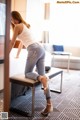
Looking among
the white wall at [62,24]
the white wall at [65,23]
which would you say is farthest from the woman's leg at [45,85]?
the white wall at [65,23]

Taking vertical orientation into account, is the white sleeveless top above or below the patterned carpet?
above

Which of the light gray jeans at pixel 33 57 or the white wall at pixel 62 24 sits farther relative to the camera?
the white wall at pixel 62 24

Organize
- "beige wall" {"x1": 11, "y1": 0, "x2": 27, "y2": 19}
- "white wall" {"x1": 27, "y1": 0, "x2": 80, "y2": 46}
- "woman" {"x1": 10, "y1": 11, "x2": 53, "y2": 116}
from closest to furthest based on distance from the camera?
"woman" {"x1": 10, "y1": 11, "x2": 53, "y2": 116} < "beige wall" {"x1": 11, "y1": 0, "x2": 27, "y2": 19} < "white wall" {"x1": 27, "y1": 0, "x2": 80, "y2": 46}

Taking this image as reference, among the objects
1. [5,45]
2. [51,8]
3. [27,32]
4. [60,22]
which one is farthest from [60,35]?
[5,45]

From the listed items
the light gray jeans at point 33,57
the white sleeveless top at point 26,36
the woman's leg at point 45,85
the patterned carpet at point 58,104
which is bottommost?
the patterned carpet at point 58,104

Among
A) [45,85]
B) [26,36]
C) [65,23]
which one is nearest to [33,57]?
[26,36]

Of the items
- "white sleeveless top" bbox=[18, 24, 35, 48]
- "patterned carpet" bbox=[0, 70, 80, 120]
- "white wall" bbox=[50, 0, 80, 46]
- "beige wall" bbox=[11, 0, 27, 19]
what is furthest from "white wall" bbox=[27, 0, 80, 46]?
"white sleeveless top" bbox=[18, 24, 35, 48]

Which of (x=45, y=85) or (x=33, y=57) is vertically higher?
(x=33, y=57)

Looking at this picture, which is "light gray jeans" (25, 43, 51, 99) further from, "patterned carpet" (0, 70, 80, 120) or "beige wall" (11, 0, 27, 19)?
"beige wall" (11, 0, 27, 19)

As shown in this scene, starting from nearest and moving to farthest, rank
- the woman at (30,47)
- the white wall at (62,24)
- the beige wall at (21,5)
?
the woman at (30,47)
the beige wall at (21,5)
the white wall at (62,24)

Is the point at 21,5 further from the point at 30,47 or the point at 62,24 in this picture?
the point at 30,47

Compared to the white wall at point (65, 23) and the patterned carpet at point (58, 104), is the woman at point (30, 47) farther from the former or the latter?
the white wall at point (65, 23)

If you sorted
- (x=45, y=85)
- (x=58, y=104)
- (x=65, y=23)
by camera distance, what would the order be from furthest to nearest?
1. (x=65, y=23)
2. (x=58, y=104)
3. (x=45, y=85)

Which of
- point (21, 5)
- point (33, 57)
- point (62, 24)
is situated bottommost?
point (33, 57)
